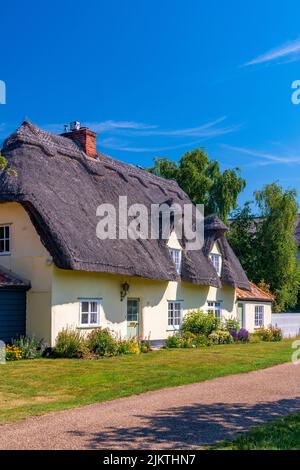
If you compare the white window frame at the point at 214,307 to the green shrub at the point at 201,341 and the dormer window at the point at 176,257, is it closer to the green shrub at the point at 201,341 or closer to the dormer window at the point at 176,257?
the green shrub at the point at 201,341

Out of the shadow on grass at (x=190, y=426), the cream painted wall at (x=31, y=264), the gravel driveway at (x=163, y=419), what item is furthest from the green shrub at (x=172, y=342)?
the shadow on grass at (x=190, y=426)

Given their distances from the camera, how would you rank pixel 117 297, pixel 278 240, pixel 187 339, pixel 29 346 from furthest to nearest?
pixel 278 240, pixel 187 339, pixel 117 297, pixel 29 346

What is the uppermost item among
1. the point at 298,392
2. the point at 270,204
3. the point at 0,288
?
the point at 270,204

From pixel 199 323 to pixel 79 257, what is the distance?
894cm

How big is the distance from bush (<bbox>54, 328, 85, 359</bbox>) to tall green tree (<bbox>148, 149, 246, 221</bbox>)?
21926 millimetres

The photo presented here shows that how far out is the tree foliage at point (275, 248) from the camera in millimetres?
37438

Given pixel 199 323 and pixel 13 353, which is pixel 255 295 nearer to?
pixel 199 323

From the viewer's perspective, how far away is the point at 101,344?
20062 mm

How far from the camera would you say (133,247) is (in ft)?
75.6

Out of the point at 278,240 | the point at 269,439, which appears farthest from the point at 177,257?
the point at 269,439

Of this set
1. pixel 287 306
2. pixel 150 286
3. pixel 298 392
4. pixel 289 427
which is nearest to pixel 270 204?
pixel 287 306

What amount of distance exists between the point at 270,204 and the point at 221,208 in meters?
3.67
